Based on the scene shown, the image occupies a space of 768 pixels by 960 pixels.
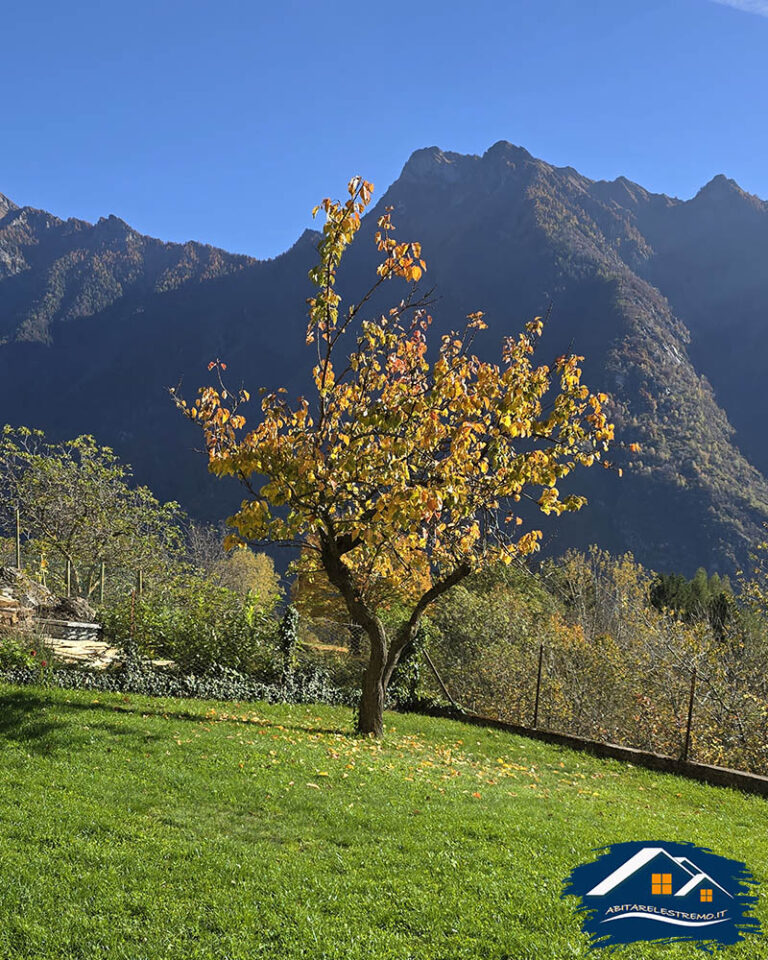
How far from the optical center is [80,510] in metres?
18.8

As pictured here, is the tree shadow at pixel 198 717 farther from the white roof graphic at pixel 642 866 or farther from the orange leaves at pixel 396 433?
the white roof graphic at pixel 642 866

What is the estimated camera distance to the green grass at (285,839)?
370cm

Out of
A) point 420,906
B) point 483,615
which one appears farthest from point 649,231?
point 420,906

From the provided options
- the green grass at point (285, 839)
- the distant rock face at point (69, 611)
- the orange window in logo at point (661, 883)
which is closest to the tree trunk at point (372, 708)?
the green grass at point (285, 839)

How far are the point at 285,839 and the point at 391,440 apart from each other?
397 centimetres

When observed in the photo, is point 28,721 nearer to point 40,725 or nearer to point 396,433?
point 40,725

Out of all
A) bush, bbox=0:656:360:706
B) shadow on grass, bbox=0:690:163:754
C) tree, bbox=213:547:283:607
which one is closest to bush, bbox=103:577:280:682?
bush, bbox=0:656:360:706

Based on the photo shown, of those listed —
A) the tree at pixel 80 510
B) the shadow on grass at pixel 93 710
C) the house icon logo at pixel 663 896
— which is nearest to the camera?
the house icon logo at pixel 663 896

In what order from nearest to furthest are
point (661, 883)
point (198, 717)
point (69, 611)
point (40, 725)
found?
point (661, 883), point (40, 725), point (198, 717), point (69, 611)

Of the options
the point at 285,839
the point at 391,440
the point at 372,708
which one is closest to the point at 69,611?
the point at 372,708

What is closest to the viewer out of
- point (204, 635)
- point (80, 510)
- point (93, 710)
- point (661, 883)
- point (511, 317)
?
point (661, 883)

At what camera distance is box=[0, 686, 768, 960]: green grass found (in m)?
3.70

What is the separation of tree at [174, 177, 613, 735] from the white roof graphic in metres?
3.39

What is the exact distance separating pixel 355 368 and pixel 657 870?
6076 millimetres
